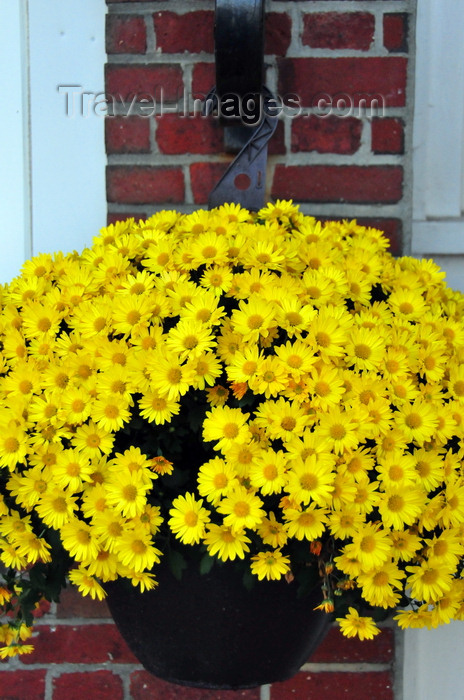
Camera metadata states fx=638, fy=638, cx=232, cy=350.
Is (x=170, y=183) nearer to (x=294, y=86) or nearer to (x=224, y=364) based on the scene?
(x=294, y=86)

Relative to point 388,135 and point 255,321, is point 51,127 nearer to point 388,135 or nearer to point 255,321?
point 388,135

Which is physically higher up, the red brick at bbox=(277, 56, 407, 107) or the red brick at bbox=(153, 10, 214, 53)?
the red brick at bbox=(153, 10, 214, 53)

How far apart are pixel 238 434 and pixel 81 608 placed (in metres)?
0.76

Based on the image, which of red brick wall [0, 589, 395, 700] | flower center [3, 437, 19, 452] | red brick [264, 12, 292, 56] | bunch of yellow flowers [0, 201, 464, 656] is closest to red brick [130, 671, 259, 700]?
red brick wall [0, 589, 395, 700]

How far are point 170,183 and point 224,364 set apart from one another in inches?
22.5

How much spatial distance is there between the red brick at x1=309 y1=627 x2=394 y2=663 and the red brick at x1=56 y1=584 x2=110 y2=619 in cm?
43

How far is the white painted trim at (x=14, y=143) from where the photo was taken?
51.1 inches

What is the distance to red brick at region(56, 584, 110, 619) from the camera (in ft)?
4.17

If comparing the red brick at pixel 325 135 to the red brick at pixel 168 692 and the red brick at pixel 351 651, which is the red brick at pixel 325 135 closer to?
the red brick at pixel 351 651

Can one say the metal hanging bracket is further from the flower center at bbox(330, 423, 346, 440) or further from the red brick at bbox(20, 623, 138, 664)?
the red brick at bbox(20, 623, 138, 664)

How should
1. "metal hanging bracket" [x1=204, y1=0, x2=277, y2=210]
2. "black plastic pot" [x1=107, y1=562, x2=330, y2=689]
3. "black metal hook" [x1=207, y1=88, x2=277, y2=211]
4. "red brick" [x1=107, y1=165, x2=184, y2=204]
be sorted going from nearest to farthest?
"black plastic pot" [x1=107, y1=562, x2=330, y2=689] → "metal hanging bracket" [x1=204, y1=0, x2=277, y2=210] → "black metal hook" [x1=207, y1=88, x2=277, y2=211] → "red brick" [x1=107, y1=165, x2=184, y2=204]

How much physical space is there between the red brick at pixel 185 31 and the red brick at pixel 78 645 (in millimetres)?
1139

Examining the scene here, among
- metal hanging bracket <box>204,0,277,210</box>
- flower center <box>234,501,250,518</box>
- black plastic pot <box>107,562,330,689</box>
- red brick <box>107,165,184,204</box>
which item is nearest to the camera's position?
flower center <box>234,501,250,518</box>

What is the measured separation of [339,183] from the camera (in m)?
1.23
